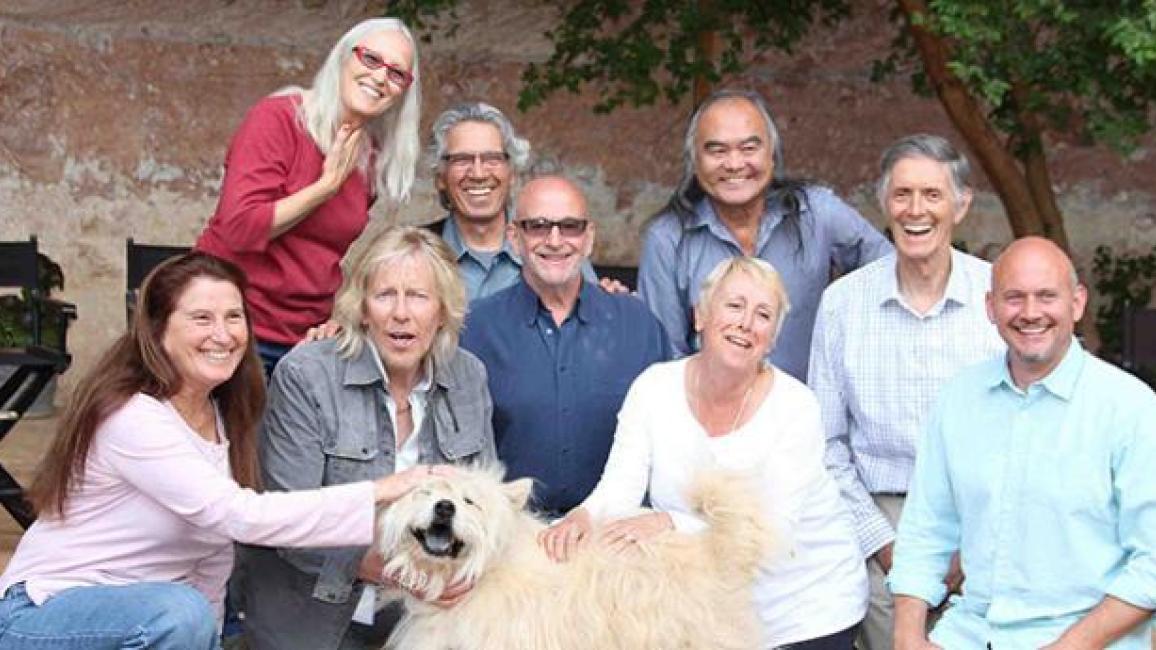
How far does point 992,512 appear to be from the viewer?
3.74m

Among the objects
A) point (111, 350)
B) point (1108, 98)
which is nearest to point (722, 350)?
point (111, 350)

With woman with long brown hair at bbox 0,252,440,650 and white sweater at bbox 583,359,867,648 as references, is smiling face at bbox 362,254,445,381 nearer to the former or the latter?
woman with long brown hair at bbox 0,252,440,650

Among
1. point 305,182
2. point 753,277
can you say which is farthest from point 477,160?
point 753,277

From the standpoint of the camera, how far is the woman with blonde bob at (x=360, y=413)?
4133mm

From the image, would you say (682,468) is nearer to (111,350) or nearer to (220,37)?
(111,350)

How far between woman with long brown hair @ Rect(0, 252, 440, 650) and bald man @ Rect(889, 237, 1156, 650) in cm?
127

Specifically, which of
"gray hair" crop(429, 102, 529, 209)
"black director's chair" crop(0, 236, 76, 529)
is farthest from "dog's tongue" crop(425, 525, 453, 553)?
"black director's chair" crop(0, 236, 76, 529)

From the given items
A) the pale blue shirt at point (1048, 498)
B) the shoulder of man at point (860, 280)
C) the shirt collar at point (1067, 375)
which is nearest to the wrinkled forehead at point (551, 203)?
the shoulder of man at point (860, 280)

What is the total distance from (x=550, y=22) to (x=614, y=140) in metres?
0.88

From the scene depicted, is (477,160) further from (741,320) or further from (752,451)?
(752,451)

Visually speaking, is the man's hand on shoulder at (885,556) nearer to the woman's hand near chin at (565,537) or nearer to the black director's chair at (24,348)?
the woman's hand near chin at (565,537)

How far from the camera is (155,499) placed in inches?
149

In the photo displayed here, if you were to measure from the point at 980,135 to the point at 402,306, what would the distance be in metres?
5.39

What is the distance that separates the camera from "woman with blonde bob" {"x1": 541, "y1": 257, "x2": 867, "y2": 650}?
13.5ft
